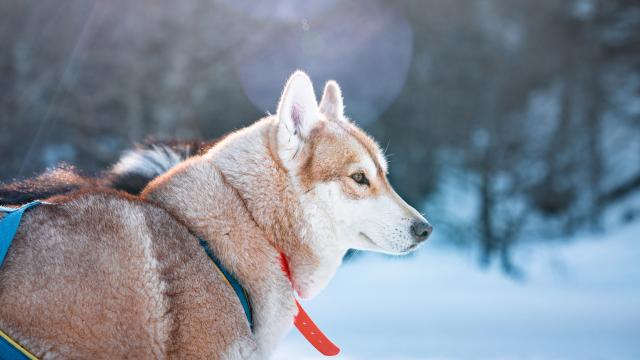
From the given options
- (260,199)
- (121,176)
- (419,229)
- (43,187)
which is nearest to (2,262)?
(260,199)

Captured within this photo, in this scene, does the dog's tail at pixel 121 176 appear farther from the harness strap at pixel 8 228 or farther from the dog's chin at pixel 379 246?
the dog's chin at pixel 379 246

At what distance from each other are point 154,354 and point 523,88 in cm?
1201

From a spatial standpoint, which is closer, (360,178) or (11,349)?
(11,349)

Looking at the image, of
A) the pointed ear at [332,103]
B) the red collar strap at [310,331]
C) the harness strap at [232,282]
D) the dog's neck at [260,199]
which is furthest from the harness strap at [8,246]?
the pointed ear at [332,103]

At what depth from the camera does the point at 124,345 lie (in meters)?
2.08

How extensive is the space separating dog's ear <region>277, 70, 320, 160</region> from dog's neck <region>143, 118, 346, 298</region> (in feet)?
0.25

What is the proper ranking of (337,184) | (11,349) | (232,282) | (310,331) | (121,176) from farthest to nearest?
1. (121,176)
2. (310,331)
3. (337,184)
4. (232,282)
5. (11,349)

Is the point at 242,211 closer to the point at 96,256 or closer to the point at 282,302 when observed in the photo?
the point at 282,302

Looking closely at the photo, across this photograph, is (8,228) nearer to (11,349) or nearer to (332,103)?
(11,349)

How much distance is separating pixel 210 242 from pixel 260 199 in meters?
0.30

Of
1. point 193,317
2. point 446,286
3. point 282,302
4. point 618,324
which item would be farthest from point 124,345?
point 446,286

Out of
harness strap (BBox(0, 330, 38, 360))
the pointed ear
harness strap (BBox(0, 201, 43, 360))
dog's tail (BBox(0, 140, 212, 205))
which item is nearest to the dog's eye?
the pointed ear

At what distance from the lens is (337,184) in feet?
8.88

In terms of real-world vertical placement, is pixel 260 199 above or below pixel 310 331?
above
